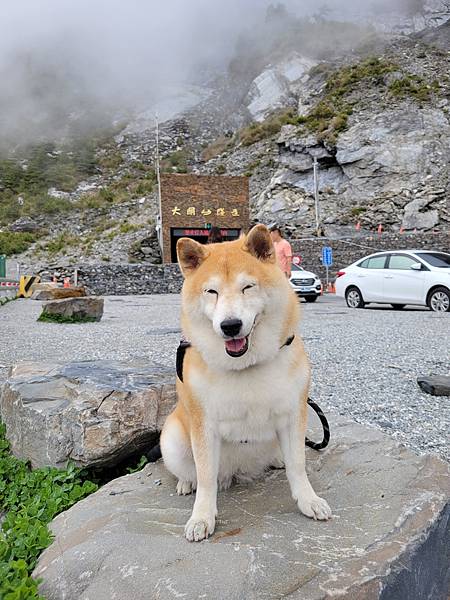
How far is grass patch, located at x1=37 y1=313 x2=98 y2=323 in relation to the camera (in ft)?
38.2

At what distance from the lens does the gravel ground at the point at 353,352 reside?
4051 mm

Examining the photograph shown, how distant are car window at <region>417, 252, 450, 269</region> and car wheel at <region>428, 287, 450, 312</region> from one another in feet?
2.27

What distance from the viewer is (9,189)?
214ft

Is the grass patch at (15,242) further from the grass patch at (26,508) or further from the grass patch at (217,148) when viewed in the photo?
the grass patch at (26,508)

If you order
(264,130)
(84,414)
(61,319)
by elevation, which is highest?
(264,130)

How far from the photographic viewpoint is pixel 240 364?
2.01 meters

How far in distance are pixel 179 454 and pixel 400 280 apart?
39.8ft

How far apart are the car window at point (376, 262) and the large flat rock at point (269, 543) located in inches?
474

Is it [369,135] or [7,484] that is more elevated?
[369,135]

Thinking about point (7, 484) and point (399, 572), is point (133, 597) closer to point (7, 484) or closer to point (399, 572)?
point (399, 572)

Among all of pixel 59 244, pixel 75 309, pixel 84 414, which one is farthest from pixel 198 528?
pixel 59 244

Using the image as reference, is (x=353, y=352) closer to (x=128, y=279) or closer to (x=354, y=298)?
(x=354, y=298)

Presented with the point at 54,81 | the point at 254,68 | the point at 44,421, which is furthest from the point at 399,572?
the point at 54,81

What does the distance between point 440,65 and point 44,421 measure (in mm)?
64784
